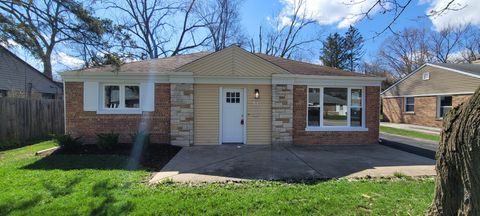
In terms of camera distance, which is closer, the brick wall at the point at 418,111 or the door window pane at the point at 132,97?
the door window pane at the point at 132,97

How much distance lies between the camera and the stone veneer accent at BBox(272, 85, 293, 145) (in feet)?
34.8

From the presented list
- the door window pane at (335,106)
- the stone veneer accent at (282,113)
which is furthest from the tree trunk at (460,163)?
the door window pane at (335,106)

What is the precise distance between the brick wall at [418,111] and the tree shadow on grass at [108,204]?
62.7 ft

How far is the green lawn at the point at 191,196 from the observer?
4.34m

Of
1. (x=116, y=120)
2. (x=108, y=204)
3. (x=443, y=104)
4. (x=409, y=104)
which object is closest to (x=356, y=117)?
(x=116, y=120)

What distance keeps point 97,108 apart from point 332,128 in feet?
27.6

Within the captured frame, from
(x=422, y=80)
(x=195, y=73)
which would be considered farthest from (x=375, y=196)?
(x=422, y=80)

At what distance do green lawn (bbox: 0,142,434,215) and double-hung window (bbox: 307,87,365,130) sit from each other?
4.92 metres

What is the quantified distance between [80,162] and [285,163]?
5237mm

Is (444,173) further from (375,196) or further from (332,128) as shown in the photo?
(332,128)

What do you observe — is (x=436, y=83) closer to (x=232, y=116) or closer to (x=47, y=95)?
(x=232, y=116)

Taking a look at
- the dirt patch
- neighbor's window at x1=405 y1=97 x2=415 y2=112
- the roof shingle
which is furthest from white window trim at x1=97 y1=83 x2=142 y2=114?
neighbor's window at x1=405 y1=97 x2=415 y2=112

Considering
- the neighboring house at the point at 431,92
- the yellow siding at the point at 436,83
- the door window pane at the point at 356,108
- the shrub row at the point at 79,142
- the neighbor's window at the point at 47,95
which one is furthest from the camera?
the neighbor's window at the point at 47,95

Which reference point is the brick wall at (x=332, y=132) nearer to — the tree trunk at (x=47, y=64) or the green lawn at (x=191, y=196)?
the green lawn at (x=191, y=196)
